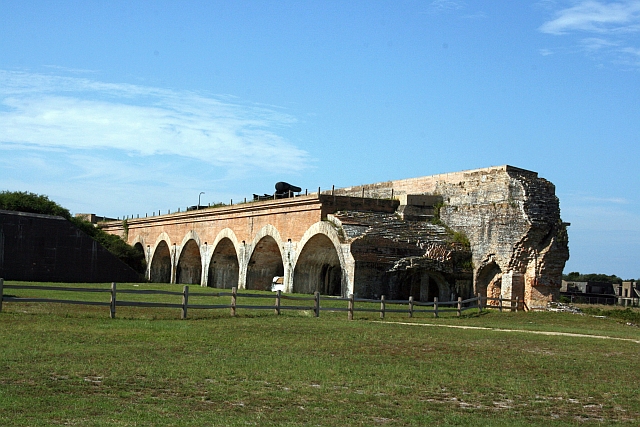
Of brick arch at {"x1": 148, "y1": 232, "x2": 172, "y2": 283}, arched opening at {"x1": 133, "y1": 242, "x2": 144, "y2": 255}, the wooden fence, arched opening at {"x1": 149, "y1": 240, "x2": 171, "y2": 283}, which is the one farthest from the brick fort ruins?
arched opening at {"x1": 133, "y1": 242, "x2": 144, "y2": 255}

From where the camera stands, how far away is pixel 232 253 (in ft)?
135

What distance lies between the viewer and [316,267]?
32688 millimetres

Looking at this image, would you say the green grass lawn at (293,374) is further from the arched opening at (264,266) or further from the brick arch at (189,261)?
the brick arch at (189,261)

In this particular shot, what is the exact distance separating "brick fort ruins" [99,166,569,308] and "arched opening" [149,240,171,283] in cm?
1462

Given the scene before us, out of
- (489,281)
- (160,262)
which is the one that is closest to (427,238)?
(489,281)

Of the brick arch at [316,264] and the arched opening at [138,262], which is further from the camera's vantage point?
the arched opening at [138,262]

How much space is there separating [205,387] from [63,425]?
7.96 feet

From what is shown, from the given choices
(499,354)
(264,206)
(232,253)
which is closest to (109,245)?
(232,253)

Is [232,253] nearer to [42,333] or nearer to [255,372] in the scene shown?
[42,333]

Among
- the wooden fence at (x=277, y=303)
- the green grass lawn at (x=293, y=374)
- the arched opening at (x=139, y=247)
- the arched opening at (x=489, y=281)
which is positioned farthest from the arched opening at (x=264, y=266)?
the green grass lawn at (x=293, y=374)

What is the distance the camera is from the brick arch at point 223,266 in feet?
132

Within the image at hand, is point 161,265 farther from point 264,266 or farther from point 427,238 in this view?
point 427,238

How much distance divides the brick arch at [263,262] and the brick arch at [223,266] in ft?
11.0

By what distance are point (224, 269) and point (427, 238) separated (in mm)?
15383
